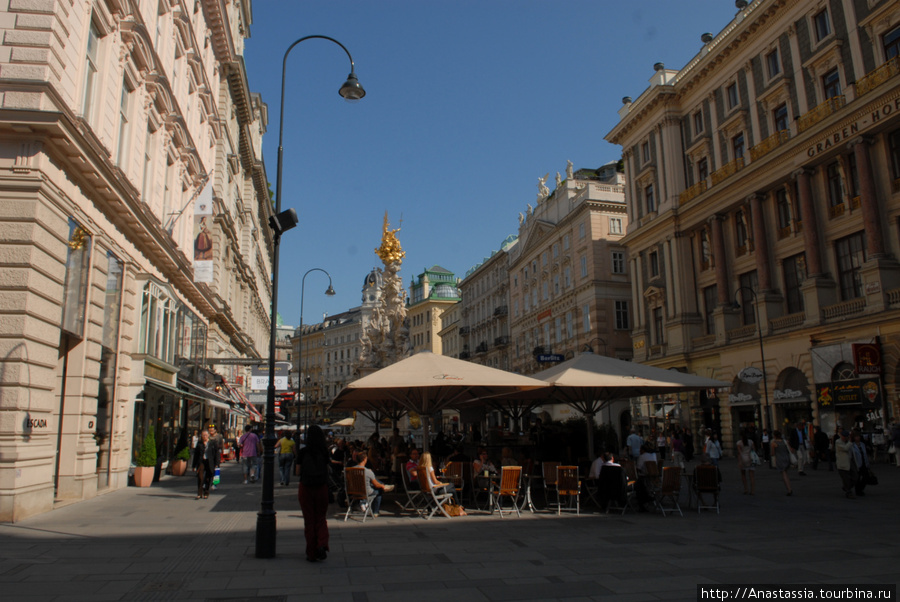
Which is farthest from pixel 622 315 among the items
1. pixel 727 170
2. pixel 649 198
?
pixel 727 170

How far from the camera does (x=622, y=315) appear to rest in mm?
51031

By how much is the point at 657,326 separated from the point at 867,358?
18.0m

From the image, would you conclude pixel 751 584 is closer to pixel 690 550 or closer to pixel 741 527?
pixel 690 550

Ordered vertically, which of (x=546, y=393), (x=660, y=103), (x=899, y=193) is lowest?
(x=546, y=393)

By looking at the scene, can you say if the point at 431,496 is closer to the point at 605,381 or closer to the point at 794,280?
→ the point at 605,381

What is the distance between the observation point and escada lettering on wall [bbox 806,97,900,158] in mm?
25406

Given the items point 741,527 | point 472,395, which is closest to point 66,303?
point 472,395

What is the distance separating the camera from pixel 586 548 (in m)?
9.68

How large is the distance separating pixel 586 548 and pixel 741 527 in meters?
3.75

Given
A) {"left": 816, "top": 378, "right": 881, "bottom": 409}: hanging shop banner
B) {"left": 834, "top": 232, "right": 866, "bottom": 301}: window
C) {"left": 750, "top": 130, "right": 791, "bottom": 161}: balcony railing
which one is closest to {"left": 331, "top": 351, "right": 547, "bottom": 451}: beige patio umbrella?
{"left": 816, "top": 378, "right": 881, "bottom": 409}: hanging shop banner

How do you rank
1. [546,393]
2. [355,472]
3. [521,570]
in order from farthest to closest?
[546,393], [355,472], [521,570]

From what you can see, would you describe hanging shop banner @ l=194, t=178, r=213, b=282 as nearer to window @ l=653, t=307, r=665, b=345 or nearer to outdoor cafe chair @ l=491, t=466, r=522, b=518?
outdoor cafe chair @ l=491, t=466, r=522, b=518

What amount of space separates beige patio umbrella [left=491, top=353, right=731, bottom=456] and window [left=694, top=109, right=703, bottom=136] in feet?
92.1

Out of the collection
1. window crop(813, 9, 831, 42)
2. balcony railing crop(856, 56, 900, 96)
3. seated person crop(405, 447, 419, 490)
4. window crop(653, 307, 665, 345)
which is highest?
window crop(813, 9, 831, 42)
